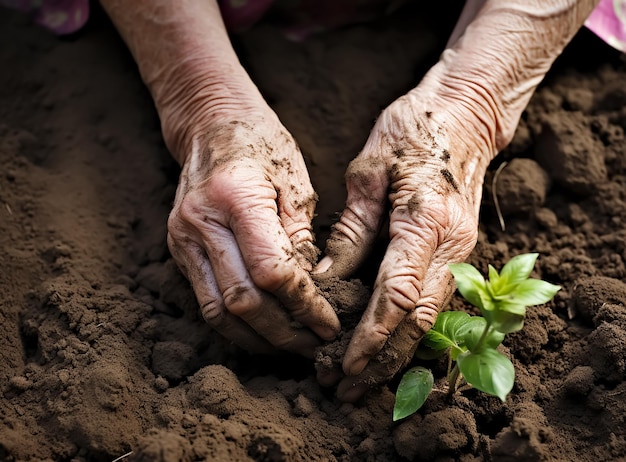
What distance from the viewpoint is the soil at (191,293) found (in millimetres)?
1606

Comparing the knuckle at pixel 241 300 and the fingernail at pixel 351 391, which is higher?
the knuckle at pixel 241 300

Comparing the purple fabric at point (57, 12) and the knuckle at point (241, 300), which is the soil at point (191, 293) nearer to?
the purple fabric at point (57, 12)

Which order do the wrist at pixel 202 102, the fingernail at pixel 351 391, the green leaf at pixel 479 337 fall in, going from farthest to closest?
the wrist at pixel 202 102 → the fingernail at pixel 351 391 → the green leaf at pixel 479 337

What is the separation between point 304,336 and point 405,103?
71 cm

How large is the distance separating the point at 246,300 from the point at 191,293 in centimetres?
33

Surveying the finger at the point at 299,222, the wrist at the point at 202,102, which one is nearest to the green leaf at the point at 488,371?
the finger at the point at 299,222

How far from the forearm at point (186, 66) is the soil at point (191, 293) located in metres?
0.22

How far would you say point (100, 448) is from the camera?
62.0 inches

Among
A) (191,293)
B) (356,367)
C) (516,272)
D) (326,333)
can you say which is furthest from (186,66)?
(516,272)

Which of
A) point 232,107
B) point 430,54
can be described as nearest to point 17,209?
point 232,107

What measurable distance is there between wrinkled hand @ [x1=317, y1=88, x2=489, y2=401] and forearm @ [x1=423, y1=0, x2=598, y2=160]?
0.07m

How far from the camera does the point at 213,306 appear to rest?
A: 1.69 meters

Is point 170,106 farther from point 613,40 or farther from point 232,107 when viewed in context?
point 613,40

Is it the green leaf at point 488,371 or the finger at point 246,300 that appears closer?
the green leaf at point 488,371
